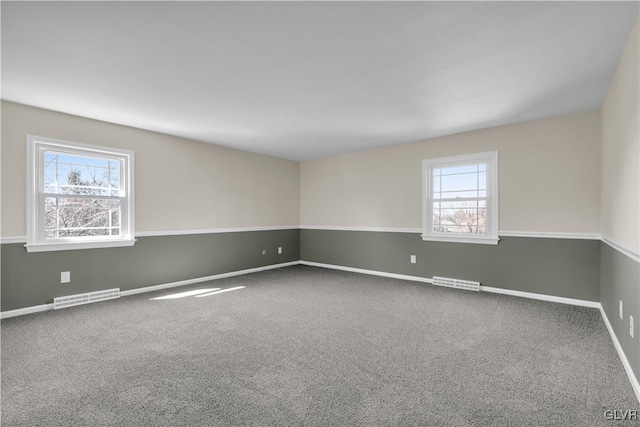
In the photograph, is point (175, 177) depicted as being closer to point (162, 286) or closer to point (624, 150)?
point (162, 286)

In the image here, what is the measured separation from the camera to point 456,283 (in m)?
4.71

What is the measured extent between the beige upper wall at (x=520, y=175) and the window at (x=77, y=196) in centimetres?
389

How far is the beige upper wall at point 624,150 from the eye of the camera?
2.01 metres

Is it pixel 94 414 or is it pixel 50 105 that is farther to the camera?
pixel 50 105

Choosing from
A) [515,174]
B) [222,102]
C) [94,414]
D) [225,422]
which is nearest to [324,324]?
[225,422]

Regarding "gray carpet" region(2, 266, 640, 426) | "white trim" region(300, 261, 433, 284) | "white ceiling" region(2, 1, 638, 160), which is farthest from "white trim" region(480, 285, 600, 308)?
"white ceiling" region(2, 1, 638, 160)

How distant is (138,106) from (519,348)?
178 inches

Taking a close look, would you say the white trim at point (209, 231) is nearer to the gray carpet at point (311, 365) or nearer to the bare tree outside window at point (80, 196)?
the bare tree outside window at point (80, 196)

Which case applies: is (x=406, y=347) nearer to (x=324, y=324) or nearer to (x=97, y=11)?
(x=324, y=324)

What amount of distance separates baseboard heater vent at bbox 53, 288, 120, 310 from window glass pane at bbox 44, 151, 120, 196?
1.30 m

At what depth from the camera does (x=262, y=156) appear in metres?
6.20

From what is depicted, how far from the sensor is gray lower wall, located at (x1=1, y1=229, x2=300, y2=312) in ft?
11.3

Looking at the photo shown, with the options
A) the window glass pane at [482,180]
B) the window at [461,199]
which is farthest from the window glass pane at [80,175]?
the window glass pane at [482,180]

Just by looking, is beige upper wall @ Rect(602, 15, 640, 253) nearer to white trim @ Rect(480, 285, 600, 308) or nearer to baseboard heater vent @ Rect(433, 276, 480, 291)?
white trim @ Rect(480, 285, 600, 308)
